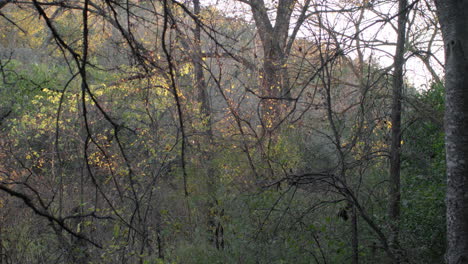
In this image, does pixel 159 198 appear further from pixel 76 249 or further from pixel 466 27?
pixel 466 27

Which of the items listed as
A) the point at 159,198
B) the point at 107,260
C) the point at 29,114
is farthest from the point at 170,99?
the point at 107,260

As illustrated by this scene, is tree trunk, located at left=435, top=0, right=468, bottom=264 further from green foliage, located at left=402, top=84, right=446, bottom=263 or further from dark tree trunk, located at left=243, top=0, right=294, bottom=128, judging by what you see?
dark tree trunk, located at left=243, top=0, right=294, bottom=128

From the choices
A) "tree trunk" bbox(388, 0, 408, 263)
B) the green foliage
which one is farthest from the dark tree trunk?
the green foliage

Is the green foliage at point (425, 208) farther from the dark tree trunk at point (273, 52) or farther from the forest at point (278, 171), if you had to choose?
the dark tree trunk at point (273, 52)

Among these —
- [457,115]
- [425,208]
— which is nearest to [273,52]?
[425,208]

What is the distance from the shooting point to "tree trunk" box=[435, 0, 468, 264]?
12.9 feet

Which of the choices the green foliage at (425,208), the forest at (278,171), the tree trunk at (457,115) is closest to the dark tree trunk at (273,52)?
the forest at (278,171)

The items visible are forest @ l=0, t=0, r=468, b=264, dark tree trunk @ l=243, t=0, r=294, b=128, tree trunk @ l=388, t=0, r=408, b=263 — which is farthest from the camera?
dark tree trunk @ l=243, t=0, r=294, b=128

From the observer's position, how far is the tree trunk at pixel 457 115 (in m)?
3.94

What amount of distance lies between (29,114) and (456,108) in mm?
13924

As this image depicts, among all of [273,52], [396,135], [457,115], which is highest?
[273,52]

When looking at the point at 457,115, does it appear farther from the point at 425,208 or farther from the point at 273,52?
the point at 273,52

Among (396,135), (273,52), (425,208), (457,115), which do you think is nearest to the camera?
(457,115)

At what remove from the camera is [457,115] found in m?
3.98
